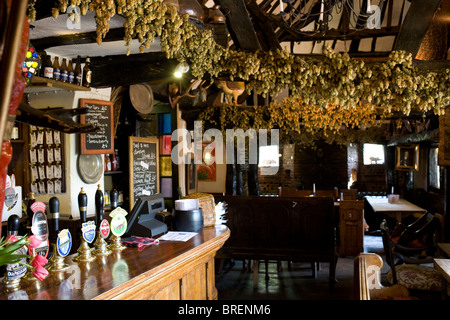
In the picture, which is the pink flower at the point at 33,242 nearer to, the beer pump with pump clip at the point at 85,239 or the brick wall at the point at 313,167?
the beer pump with pump clip at the point at 85,239

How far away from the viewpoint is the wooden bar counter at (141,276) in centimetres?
162

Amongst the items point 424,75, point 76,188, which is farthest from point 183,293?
point 424,75

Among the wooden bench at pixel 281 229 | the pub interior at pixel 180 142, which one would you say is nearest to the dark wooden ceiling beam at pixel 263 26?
the pub interior at pixel 180 142

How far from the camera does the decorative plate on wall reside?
4.55 m

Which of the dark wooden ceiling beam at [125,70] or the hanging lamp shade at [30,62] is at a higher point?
the dark wooden ceiling beam at [125,70]

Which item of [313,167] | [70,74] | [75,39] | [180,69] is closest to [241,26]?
[180,69]

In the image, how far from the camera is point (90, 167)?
4703mm

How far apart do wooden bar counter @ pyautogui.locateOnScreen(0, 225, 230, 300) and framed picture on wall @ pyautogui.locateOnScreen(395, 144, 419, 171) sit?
29.4 ft

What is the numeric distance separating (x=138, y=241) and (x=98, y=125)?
8.95 ft

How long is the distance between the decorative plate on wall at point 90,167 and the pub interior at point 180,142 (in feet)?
0.08

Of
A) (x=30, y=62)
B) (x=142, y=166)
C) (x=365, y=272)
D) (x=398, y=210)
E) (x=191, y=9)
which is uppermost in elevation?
(x=191, y=9)

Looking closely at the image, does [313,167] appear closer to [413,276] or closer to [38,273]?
[413,276]

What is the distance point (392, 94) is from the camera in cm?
423
